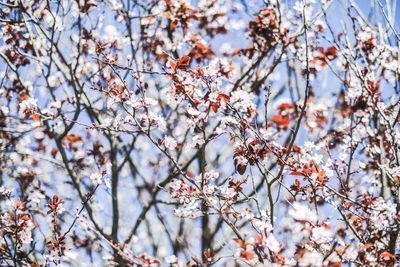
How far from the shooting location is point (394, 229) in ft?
8.74

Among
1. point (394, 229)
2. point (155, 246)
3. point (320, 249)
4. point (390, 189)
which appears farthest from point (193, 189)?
point (155, 246)

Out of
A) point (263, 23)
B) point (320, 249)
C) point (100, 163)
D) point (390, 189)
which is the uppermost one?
point (263, 23)

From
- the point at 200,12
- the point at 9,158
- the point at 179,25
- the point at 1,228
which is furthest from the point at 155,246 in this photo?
the point at 200,12

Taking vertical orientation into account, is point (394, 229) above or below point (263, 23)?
below

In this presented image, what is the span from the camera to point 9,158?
4.87m

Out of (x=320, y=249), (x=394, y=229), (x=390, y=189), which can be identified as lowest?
(x=320, y=249)

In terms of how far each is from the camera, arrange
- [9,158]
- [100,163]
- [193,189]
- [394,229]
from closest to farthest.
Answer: [394,229]
[193,189]
[100,163]
[9,158]

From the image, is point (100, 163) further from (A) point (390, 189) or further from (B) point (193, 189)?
(A) point (390, 189)

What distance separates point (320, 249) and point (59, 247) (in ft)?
6.33

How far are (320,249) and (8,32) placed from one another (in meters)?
3.78

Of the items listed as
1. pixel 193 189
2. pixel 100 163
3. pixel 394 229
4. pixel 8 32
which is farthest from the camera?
pixel 100 163

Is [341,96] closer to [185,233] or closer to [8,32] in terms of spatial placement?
[185,233]

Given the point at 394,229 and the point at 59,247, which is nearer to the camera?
the point at 394,229

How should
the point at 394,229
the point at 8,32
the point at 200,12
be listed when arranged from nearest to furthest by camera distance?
1. the point at 394,229
2. the point at 8,32
3. the point at 200,12
